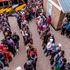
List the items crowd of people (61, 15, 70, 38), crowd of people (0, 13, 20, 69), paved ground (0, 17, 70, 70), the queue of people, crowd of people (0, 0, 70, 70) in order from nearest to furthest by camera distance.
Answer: the queue of people < crowd of people (0, 0, 70, 70) < crowd of people (0, 13, 20, 69) < paved ground (0, 17, 70, 70) < crowd of people (61, 15, 70, 38)

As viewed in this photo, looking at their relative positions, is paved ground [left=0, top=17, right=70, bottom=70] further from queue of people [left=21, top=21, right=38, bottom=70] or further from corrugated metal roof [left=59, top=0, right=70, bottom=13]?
corrugated metal roof [left=59, top=0, right=70, bottom=13]

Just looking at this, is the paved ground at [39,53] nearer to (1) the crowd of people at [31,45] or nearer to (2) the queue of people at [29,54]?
(1) the crowd of people at [31,45]

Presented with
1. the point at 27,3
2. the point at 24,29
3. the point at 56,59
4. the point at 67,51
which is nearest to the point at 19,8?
the point at 27,3

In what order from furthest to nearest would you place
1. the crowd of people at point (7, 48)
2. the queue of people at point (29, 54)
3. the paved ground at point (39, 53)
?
1. the paved ground at point (39, 53)
2. the crowd of people at point (7, 48)
3. the queue of people at point (29, 54)

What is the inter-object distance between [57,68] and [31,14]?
33.3 ft

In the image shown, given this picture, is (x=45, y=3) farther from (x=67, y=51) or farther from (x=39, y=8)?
(x=67, y=51)

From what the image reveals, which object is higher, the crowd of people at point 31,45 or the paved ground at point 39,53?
the crowd of people at point 31,45

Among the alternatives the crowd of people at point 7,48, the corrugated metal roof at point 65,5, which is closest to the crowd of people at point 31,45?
the crowd of people at point 7,48

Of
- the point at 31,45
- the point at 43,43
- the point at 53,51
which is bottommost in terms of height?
the point at 43,43

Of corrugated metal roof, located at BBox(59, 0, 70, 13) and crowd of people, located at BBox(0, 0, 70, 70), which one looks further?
corrugated metal roof, located at BBox(59, 0, 70, 13)

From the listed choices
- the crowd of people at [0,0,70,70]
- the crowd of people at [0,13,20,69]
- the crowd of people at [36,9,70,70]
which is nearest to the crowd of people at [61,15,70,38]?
the crowd of people at [0,0,70,70]

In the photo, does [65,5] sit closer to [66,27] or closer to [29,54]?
[66,27]

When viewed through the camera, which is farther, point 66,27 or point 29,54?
point 66,27

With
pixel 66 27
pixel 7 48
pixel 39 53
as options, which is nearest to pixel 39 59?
pixel 39 53
